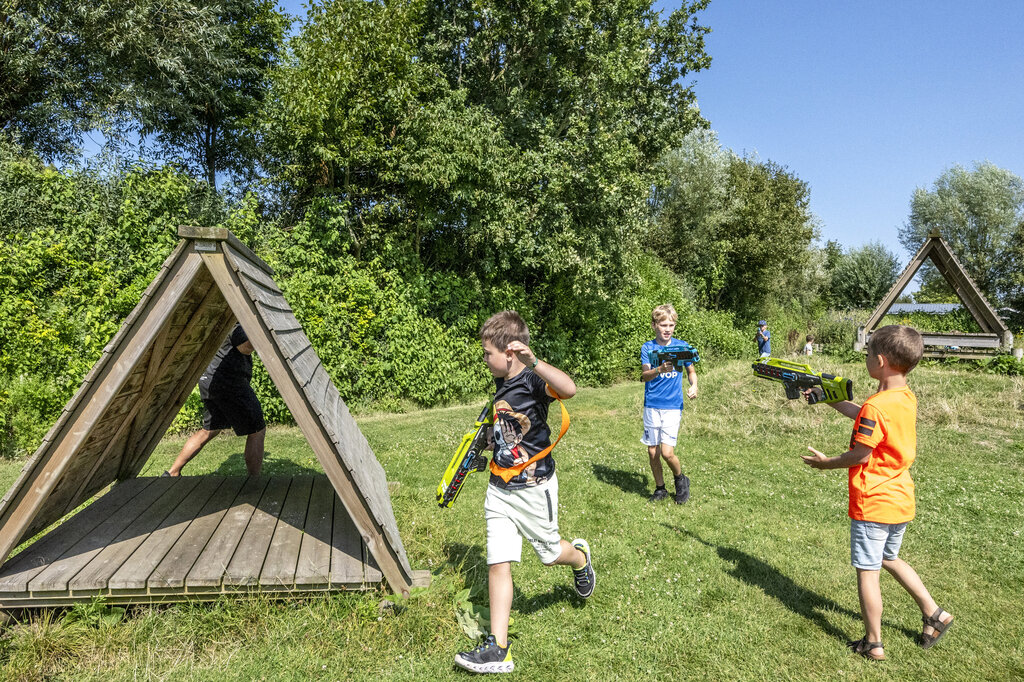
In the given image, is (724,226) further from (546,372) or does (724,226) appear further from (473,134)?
(546,372)

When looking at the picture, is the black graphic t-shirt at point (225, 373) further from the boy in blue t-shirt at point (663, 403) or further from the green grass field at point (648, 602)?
the boy in blue t-shirt at point (663, 403)

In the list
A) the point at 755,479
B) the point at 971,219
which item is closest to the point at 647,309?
the point at 755,479

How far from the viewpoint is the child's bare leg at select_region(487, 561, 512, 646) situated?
11.1 ft

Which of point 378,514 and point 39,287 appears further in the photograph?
point 39,287

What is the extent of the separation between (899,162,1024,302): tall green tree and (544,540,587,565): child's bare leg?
39179mm

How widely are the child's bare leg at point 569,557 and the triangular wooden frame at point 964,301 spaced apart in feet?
45.2

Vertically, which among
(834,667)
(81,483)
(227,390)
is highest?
(227,390)

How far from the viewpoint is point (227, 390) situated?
19.9ft

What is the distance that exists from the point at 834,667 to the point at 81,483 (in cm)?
563

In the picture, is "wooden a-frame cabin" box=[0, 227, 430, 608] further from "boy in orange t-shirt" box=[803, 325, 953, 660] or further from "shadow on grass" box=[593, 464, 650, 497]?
"shadow on grass" box=[593, 464, 650, 497]

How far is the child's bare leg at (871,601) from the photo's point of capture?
140 inches

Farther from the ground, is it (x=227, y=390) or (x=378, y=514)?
(x=227, y=390)

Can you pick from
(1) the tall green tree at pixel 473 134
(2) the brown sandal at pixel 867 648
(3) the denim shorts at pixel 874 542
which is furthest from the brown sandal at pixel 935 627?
(1) the tall green tree at pixel 473 134

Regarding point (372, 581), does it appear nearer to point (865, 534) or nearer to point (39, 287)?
point (865, 534)
